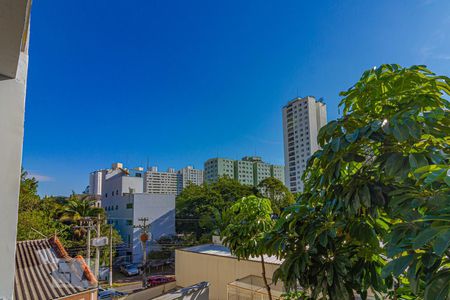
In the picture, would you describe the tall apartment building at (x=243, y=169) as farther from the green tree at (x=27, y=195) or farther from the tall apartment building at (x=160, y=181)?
the green tree at (x=27, y=195)

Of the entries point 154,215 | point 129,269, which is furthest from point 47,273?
point 154,215

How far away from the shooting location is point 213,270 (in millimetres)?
7422

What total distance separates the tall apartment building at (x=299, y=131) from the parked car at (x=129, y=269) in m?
27.4

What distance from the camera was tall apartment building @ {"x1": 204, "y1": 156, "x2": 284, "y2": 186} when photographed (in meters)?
43.2

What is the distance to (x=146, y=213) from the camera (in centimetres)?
1841

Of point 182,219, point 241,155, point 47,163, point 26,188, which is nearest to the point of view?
point 26,188

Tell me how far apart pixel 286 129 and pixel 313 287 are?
42.2 meters

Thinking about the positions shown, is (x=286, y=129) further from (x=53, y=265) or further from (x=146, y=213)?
(x=53, y=265)

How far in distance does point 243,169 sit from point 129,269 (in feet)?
100

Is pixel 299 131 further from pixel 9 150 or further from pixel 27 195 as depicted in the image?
pixel 9 150

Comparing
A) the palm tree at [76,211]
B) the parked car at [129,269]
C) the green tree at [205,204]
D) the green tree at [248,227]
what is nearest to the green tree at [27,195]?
the palm tree at [76,211]

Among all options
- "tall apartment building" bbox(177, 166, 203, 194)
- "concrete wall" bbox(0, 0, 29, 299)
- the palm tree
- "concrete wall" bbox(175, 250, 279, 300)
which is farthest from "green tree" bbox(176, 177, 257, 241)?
"tall apartment building" bbox(177, 166, 203, 194)

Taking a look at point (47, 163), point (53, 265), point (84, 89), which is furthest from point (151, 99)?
point (53, 265)

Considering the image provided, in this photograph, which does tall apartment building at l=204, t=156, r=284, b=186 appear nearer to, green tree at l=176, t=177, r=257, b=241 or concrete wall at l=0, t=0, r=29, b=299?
green tree at l=176, t=177, r=257, b=241
